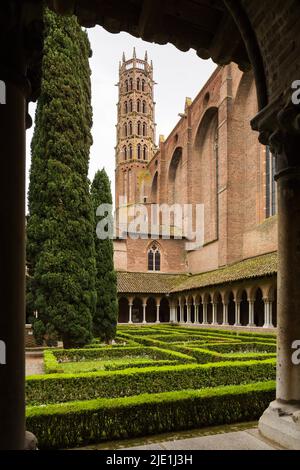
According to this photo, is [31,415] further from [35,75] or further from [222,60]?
[222,60]

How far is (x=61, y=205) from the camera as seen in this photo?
49.4ft

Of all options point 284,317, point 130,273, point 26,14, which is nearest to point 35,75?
point 26,14

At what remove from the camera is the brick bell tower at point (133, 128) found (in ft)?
191

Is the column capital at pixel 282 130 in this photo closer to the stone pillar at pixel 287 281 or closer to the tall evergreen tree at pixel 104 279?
the stone pillar at pixel 287 281

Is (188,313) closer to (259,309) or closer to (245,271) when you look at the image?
(259,309)

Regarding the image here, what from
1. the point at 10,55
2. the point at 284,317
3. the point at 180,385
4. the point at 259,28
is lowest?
the point at 180,385

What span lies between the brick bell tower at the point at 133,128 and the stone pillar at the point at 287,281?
53.5 metres

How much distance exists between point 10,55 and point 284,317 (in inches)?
128

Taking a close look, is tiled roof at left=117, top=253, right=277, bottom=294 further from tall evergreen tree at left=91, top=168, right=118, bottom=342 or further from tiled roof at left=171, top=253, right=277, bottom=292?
tall evergreen tree at left=91, top=168, right=118, bottom=342

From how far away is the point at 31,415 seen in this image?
4.80m

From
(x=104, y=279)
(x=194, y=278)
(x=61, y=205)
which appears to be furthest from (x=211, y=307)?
(x=61, y=205)

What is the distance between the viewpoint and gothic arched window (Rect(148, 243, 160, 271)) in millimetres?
37625

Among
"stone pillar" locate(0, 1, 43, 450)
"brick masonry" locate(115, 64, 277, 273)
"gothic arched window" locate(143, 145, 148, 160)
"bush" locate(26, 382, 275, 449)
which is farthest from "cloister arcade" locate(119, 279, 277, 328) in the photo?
"gothic arched window" locate(143, 145, 148, 160)

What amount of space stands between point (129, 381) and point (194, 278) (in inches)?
969
